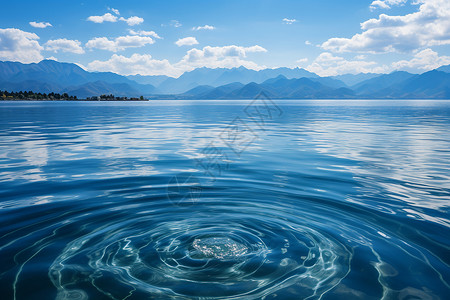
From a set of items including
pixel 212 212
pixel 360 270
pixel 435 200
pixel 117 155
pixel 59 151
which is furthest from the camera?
pixel 59 151

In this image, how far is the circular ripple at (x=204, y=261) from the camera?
198 inches

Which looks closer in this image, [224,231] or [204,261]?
[204,261]

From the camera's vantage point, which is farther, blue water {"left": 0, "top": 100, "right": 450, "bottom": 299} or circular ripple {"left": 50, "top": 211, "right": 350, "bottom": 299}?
blue water {"left": 0, "top": 100, "right": 450, "bottom": 299}

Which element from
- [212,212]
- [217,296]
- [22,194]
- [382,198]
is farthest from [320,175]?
[22,194]

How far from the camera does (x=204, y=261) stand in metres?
5.80

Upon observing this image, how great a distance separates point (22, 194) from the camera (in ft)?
33.5

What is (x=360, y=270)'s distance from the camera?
18.4 ft

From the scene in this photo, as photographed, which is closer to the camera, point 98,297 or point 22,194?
point 98,297

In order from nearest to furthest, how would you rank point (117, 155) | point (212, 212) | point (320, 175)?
point (212, 212) < point (320, 175) < point (117, 155)

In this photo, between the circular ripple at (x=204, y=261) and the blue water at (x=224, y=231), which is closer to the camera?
the circular ripple at (x=204, y=261)

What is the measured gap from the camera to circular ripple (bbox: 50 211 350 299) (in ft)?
16.5

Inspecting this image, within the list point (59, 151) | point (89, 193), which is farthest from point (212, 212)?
point (59, 151)

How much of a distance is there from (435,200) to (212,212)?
7457 millimetres

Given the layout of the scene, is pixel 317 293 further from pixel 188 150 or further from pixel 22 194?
pixel 188 150
